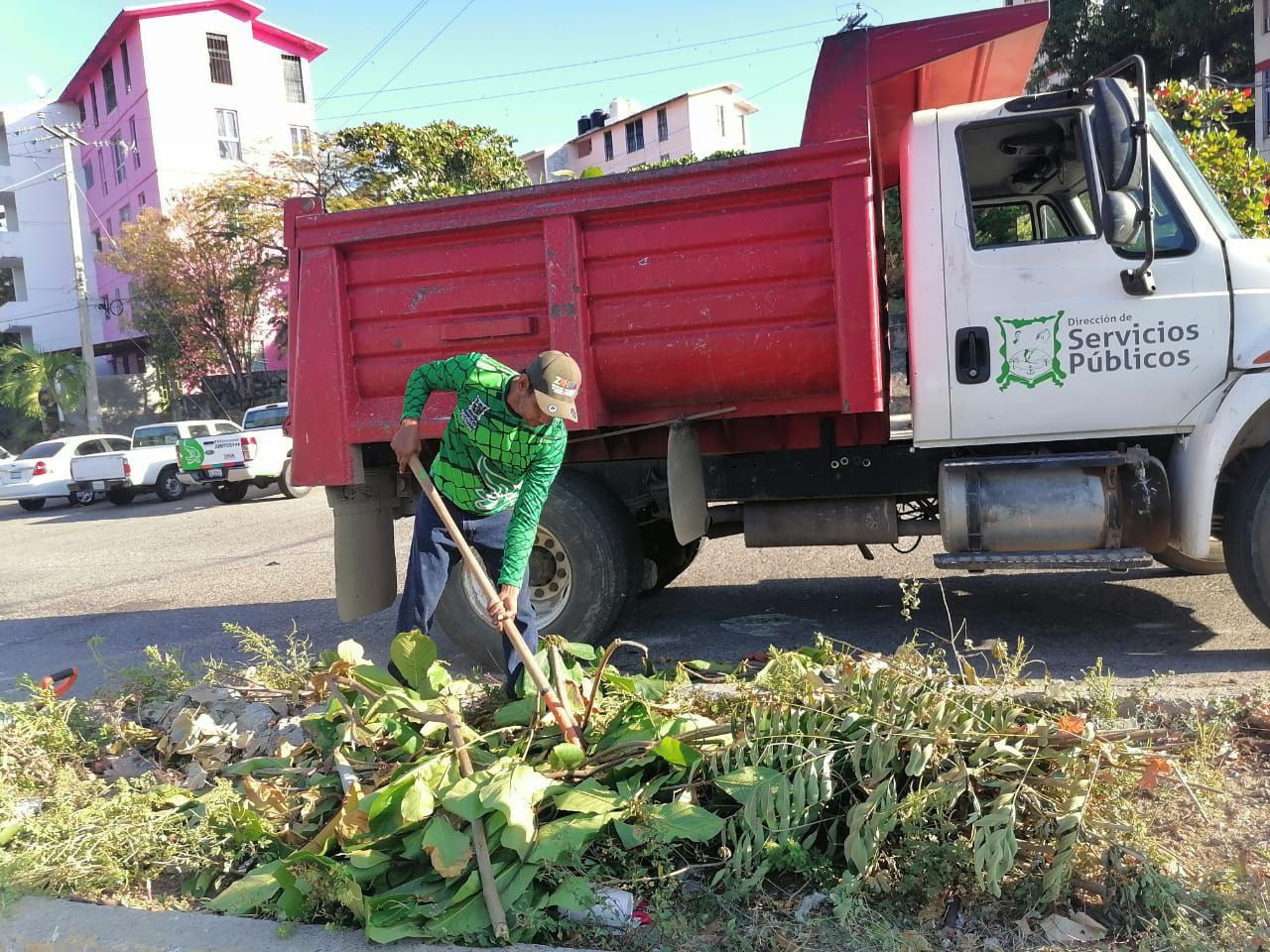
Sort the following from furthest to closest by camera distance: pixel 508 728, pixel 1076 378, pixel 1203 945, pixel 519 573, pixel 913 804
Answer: pixel 1076 378
pixel 519 573
pixel 508 728
pixel 913 804
pixel 1203 945

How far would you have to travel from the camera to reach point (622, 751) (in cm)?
297

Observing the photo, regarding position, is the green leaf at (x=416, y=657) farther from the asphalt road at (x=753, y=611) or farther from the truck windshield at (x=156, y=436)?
the truck windshield at (x=156, y=436)

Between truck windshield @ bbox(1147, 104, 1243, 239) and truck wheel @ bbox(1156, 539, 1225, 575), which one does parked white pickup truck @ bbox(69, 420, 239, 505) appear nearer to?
truck wheel @ bbox(1156, 539, 1225, 575)

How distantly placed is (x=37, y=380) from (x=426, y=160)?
11166mm

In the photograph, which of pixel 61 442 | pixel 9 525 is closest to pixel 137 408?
pixel 61 442

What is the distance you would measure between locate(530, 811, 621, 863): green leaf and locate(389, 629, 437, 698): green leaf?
37.8 inches

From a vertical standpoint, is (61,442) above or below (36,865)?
above

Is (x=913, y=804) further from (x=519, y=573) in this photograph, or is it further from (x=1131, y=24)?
(x=1131, y=24)

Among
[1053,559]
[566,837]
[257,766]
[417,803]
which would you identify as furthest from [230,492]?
[566,837]

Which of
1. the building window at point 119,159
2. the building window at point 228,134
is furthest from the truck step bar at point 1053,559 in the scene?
the building window at point 119,159

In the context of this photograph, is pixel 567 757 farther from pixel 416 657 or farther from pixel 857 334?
pixel 857 334

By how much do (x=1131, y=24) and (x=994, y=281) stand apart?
2024cm

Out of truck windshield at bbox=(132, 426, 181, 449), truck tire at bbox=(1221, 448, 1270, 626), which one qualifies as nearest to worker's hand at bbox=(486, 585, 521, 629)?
truck tire at bbox=(1221, 448, 1270, 626)

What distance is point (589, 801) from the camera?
8.87 feet
